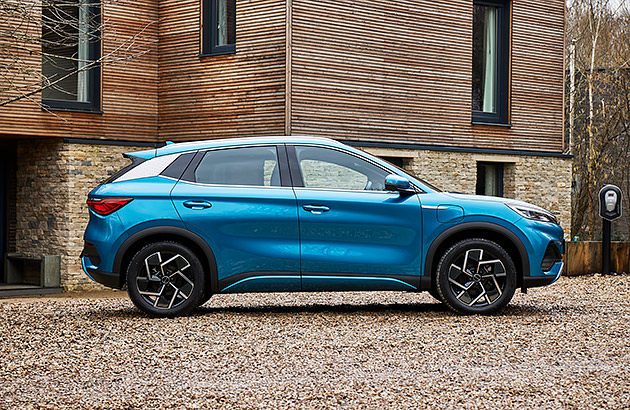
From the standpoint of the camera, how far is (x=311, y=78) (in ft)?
50.6

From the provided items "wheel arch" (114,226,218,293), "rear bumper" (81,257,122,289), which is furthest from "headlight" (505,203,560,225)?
"rear bumper" (81,257,122,289)

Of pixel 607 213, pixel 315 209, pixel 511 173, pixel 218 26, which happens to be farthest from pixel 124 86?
pixel 315 209

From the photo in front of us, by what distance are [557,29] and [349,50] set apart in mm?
5479

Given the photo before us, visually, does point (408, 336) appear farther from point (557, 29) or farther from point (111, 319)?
point (557, 29)

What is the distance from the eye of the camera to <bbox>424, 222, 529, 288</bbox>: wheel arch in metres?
8.66

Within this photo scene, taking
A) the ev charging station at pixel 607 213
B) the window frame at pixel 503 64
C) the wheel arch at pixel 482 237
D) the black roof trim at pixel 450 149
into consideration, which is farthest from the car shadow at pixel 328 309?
the window frame at pixel 503 64

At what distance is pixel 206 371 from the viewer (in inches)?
237

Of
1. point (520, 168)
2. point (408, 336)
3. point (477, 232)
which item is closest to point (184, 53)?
point (520, 168)

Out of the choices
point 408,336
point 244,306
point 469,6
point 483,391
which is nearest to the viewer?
point 483,391

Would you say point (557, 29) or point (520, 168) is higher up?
point (557, 29)

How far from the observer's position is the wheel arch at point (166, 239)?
27.7ft

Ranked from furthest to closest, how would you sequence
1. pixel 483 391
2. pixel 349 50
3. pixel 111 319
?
pixel 349 50 < pixel 111 319 < pixel 483 391

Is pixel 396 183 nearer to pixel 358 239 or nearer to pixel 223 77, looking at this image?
pixel 358 239

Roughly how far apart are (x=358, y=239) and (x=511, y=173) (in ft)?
34.7
